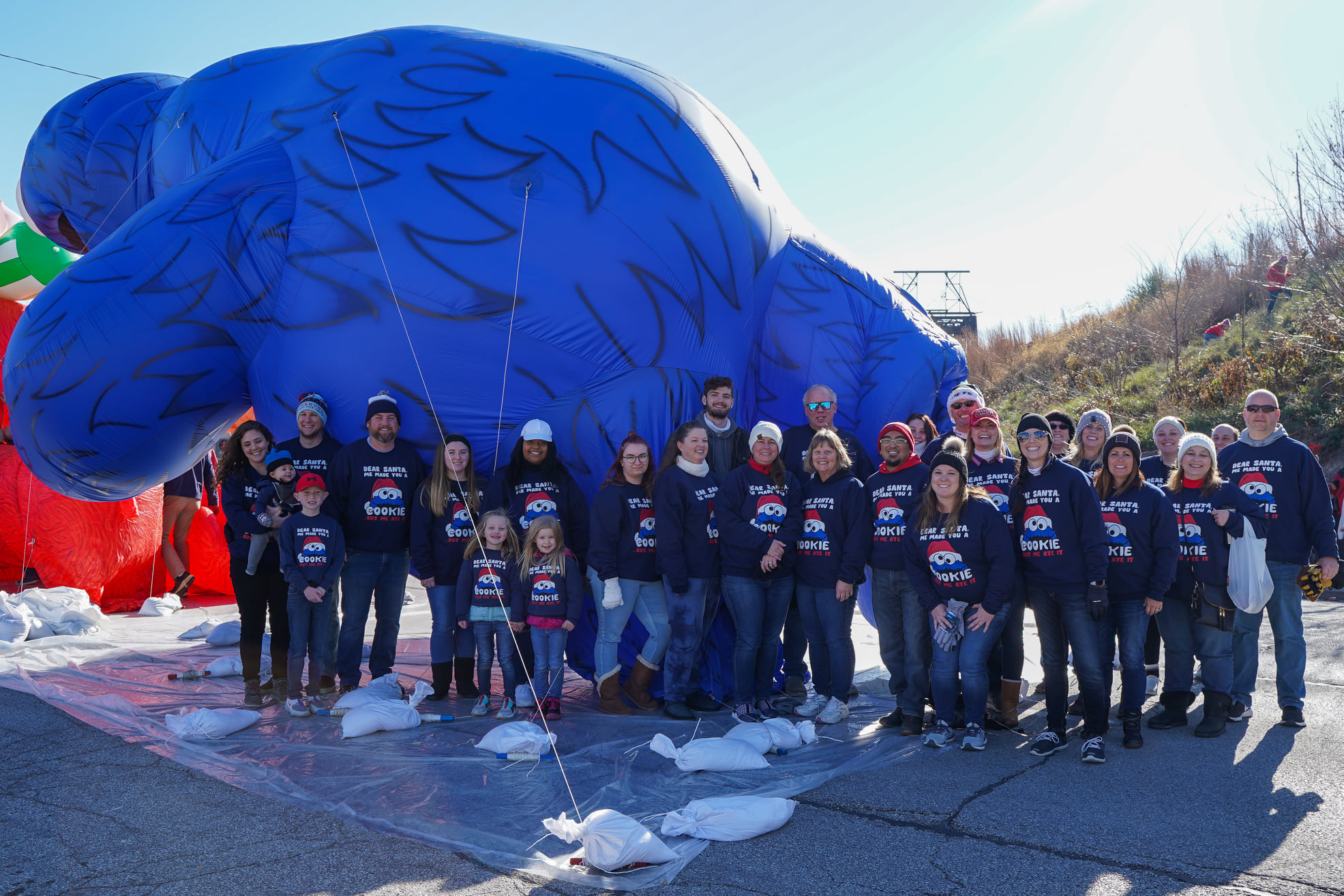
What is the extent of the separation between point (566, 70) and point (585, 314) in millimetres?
1479

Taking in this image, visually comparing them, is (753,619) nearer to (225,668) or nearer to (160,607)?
(225,668)

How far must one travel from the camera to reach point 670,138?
203 inches

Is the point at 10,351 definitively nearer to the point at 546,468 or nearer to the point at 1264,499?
the point at 546,468

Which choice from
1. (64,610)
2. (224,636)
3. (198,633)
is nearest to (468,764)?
(224,636)

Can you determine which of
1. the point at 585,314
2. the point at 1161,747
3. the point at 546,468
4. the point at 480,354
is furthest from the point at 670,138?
the point at 1161,747

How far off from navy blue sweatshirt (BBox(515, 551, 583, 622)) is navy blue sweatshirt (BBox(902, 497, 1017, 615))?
1.72 m

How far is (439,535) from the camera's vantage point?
205 inches

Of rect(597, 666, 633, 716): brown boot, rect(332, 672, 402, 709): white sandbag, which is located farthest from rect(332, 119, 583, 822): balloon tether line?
rect(332, 672, 402, 709): white sandbag

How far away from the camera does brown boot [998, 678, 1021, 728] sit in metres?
4.74

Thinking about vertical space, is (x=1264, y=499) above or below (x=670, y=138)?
below

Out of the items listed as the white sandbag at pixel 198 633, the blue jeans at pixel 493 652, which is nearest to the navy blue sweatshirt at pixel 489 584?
the blue jeans at pixel 493 652

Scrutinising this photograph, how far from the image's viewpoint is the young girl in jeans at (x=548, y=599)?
4.89m

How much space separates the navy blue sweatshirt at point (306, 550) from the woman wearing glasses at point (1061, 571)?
3569 millimetres

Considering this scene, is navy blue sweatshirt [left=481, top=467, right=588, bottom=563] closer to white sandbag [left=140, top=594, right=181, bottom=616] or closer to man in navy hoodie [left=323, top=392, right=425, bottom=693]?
man in navy hoodie [left=323, top=392, right=425, bottom=693]
